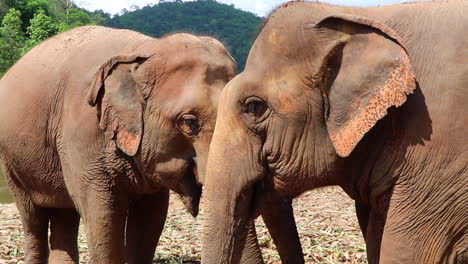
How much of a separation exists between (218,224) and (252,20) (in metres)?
65.4

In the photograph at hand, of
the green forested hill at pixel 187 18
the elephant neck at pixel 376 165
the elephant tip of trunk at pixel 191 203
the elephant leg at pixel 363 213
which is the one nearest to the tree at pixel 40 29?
the elephant tip of trunk at pixel 191 203

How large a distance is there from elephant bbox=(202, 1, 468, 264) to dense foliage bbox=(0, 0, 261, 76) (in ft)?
94.2

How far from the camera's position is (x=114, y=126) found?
17.6ft

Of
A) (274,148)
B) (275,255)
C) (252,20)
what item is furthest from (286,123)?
(252,20)

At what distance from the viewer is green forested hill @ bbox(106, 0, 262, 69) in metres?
66.9

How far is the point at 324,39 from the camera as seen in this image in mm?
3656

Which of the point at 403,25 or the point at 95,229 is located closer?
the point at 403,25

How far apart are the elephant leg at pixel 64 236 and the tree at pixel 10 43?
82.7ft

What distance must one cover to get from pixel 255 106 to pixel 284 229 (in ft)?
4.01

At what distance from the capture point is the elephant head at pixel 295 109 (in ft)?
11.5

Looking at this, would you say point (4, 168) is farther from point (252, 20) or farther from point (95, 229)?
point (252, 20)

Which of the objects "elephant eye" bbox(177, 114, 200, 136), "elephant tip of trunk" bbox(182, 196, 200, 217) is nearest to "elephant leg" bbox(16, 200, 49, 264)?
"elephant tip of trunk" bbox(182, 196, 200, 217)

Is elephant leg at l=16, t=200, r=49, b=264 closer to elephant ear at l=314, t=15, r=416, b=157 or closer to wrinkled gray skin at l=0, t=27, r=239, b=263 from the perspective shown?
wrinkled gray skin at l=0, t=27, r=239, b=263

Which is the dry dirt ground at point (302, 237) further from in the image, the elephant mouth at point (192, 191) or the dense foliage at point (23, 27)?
the dense foliage at point (23, 27)
